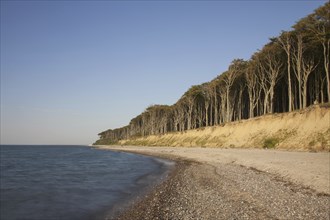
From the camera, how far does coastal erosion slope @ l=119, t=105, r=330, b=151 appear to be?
103ft

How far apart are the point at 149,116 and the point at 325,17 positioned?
103 metres

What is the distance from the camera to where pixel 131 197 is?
1967 cm

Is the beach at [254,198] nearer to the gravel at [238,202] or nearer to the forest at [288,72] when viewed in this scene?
the gravel at [238,202]

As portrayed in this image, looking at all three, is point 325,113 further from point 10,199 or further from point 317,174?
point 10,199

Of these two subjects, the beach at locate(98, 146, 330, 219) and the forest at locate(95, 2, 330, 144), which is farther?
the forest at locate(95, 2, 330, 144)

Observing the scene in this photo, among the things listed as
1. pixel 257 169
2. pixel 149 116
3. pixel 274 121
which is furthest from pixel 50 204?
pixel 149 116

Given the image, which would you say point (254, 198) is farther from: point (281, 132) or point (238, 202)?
point (281, 132)

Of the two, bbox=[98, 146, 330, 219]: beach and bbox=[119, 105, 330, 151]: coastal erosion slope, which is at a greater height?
bbox=[119, 105, 330, 151]: coastal erosion slope

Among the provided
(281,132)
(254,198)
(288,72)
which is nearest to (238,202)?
(254,198)

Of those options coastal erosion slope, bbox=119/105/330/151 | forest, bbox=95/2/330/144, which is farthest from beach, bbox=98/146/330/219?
forest, bbox=95/2/330/144

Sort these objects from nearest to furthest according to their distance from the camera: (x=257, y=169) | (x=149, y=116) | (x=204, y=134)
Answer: (x=257, y=169) < (x=204, y=134) < (x=149, y=116)

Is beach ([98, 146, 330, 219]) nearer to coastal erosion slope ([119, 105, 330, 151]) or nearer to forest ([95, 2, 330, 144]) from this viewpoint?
coastal erosion slope ([119, 105, 330, 151])

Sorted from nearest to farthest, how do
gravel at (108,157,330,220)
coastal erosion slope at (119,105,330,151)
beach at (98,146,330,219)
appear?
1. gravel at (108,157,330,220)
2. beach at (98,146,330,219)
3. coastal erosion slope at (119,105,330,151)

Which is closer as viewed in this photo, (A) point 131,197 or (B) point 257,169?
(A) point 131,197
